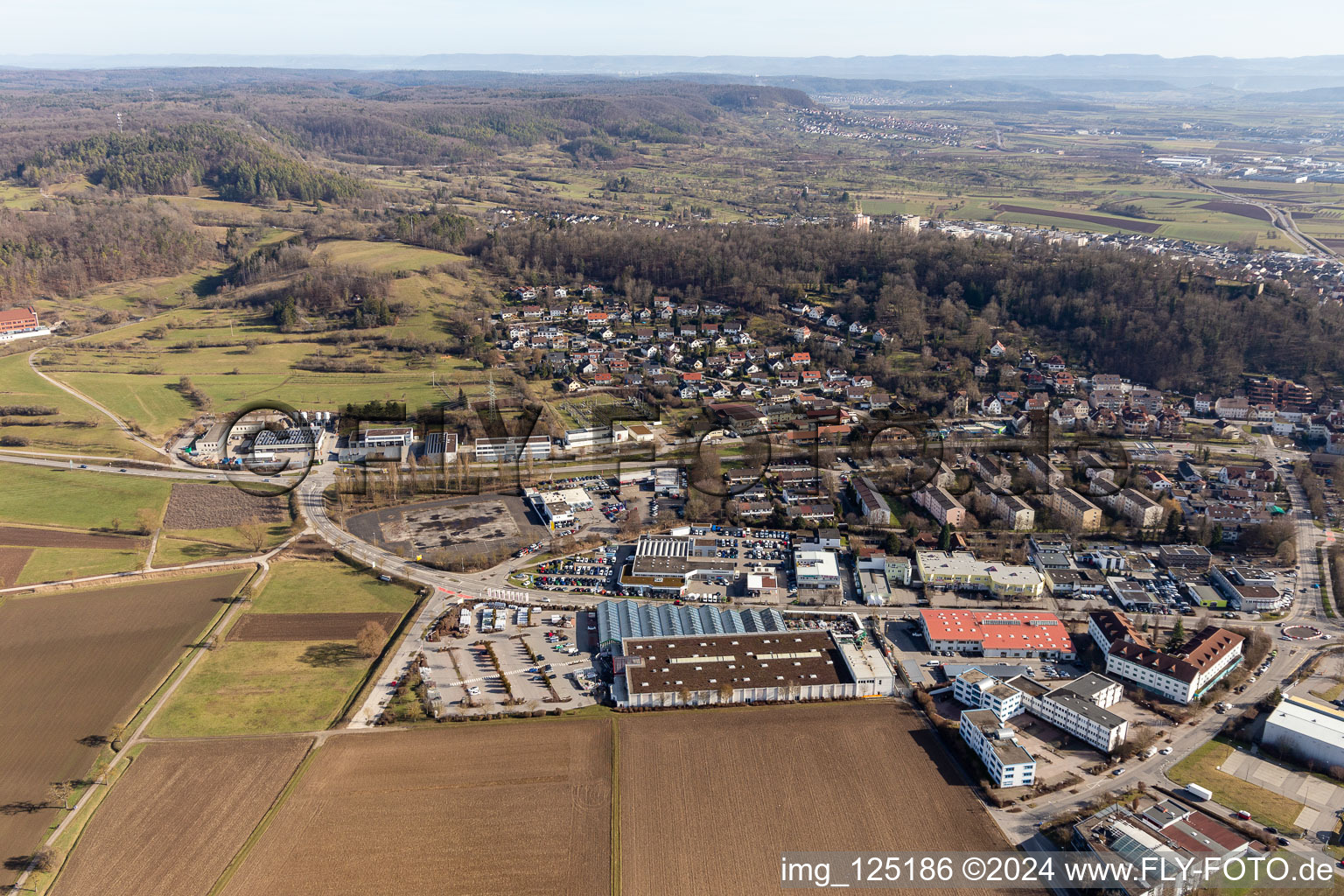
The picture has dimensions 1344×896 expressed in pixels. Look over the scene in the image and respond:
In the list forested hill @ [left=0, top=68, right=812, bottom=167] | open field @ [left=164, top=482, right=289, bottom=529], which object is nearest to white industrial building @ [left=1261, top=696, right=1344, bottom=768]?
open field @ [left=164, top=482, right=289, bottom=529]

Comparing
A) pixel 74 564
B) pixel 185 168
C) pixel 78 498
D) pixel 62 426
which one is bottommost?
pixel 74 564

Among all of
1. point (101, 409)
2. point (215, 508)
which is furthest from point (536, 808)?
point (101, 409)

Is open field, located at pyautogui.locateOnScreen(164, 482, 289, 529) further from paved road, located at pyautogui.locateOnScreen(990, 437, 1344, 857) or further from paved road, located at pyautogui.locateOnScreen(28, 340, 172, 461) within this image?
paved road, located at pyautogui.locateOnScreen(990, 437, 1344, 857)

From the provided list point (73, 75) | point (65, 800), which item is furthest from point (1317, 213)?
point (73, 75)

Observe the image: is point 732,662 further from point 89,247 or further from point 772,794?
point 89,247

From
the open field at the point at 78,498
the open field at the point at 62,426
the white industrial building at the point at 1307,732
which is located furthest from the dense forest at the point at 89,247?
the white industrial building at the point at 1307,732

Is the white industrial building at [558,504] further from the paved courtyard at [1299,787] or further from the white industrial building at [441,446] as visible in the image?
the paved courtyard at [1299,787]

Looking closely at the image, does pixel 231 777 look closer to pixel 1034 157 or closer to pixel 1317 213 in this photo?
pixel 1317 213
